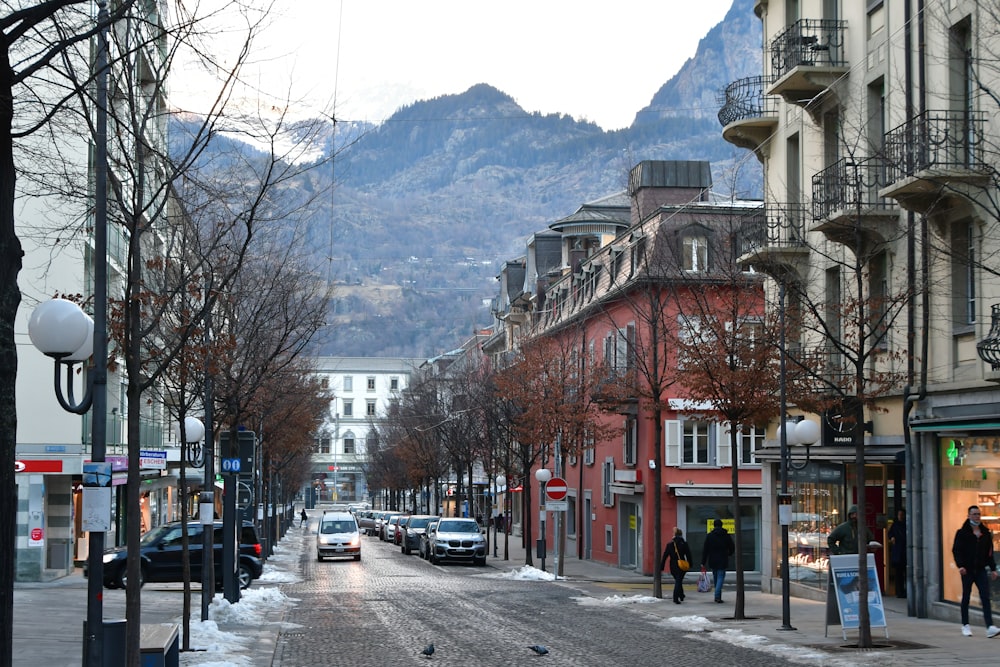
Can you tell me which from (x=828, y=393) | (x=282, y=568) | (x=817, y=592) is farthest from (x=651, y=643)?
(x=282, y=568)

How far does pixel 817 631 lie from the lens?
21.0m

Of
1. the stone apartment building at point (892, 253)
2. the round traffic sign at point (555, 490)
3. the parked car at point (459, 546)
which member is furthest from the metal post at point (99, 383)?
the parked car at point (459, 546)

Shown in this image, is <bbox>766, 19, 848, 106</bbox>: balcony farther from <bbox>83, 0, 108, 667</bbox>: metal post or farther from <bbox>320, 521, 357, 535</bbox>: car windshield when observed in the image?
<bbox>320, 521, 357, 535</bbox>: car windshield

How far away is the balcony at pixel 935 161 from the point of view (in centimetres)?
1895

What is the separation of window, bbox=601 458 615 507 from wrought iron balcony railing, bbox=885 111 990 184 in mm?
28731

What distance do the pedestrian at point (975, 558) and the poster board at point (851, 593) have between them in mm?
1266

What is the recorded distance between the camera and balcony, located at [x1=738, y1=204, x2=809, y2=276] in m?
26.8

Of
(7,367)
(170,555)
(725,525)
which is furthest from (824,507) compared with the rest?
(7,367)

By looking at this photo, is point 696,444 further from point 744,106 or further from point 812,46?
point 812,46

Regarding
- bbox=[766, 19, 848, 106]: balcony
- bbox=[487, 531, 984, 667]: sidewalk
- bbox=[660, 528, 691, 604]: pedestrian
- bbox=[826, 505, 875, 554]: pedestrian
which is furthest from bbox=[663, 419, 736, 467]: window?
bbox=[826, 505, 875, 554]: pedestrian

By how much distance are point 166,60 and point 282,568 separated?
3311cm

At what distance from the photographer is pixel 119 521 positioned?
43.9 metres

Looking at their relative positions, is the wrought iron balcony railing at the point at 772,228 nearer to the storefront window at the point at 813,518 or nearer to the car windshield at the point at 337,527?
the storefront window at the point at 813,518

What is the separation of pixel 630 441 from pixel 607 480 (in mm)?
3569
